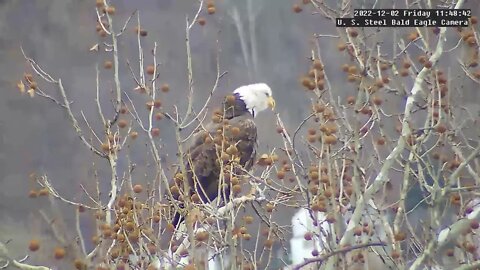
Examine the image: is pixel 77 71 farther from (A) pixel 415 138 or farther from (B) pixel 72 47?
(A) pixel 415 138

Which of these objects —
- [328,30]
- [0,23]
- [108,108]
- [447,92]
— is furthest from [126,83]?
[447,92]

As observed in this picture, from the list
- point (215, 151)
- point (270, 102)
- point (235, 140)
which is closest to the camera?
point (215, 151)

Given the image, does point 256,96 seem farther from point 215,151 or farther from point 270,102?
point 215,151

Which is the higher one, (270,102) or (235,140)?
(270,102)

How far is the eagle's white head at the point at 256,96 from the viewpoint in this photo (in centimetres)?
248

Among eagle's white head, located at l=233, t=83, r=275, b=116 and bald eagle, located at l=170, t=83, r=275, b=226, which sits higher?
eagle's white head, located at l=233, t=83, r=275, b=116

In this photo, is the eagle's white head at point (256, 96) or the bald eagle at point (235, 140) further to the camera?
the eagle's white head at point (256, 96)

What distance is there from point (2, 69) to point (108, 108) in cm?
39

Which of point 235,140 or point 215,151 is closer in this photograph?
point 215,151

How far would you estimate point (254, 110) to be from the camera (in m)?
2.49

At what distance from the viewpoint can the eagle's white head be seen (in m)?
2.48

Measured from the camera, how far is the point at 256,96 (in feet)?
8.29

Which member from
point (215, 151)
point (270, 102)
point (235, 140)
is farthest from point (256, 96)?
point (215, 151)

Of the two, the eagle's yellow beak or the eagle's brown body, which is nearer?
the eagle's brown body
